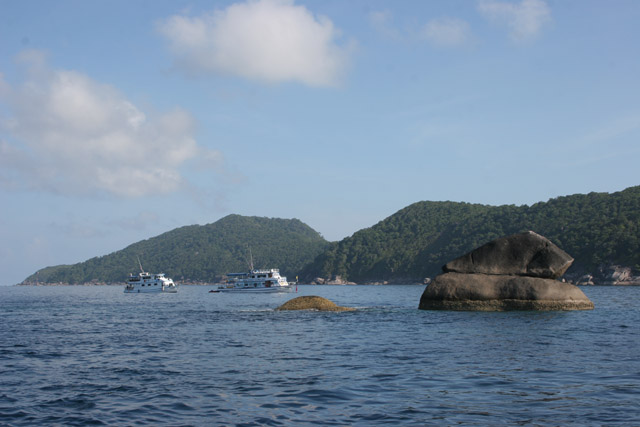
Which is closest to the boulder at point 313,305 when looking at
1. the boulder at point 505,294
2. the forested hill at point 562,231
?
the boulder at point 505,294

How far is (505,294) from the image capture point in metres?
35.5

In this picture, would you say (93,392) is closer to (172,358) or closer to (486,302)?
(172,358)

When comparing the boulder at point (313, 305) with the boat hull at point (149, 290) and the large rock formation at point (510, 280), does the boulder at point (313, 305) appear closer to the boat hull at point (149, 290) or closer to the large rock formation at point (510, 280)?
the large rock formation at point (510, 280)

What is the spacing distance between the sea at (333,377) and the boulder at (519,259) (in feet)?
27.5

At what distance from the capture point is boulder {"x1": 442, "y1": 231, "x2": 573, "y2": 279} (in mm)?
35469

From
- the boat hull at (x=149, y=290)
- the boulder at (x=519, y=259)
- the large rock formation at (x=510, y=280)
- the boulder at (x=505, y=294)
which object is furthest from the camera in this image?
the boat hull at (x=149, y=290)

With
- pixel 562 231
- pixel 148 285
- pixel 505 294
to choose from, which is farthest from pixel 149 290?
pixel 562 231

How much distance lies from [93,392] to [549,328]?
20.1 meters

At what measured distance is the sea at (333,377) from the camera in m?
10.7

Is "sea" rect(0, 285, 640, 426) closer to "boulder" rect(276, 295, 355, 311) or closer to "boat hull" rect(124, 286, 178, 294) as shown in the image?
"boulder" rect(276, 295, 355, 311)

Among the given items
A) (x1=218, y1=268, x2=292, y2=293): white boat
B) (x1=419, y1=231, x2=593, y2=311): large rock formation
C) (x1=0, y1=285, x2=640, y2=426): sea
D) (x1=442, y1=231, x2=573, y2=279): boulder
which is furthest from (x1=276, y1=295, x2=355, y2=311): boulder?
(x1=218, y1=268, x2=292, y2=293): white boat

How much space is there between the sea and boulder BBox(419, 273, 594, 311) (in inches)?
289

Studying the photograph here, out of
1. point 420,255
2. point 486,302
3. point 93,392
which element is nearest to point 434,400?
point 93,392

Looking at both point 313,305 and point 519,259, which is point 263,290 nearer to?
point 313,305
